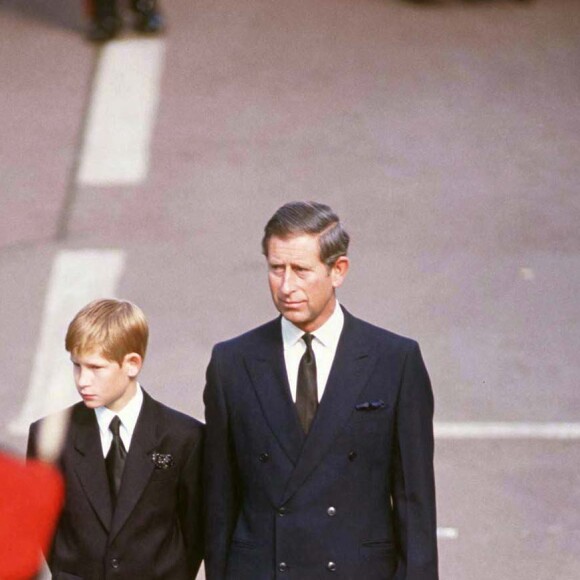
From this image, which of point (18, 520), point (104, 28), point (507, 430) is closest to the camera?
point (18, 520)

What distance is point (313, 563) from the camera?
15.3 ft

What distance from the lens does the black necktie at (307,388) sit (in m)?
4.68

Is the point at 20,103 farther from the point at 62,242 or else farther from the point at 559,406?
the point at 559,406

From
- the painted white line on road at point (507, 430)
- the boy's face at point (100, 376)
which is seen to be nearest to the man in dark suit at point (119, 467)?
the boy's face at point (100, 376)

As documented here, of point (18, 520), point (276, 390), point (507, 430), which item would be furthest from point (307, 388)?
point (507, 430)

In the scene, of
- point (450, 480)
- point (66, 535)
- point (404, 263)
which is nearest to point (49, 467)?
point (66, 535)

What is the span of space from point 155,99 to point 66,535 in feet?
26.3

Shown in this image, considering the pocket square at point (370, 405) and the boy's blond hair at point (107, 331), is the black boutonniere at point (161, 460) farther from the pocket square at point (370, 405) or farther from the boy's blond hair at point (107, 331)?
the pocket square at point (370, 405)

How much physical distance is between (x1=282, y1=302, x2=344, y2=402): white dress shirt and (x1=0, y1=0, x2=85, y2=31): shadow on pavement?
1008cm

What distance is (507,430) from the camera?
7.77 meters

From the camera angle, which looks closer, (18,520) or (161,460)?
(18,520)

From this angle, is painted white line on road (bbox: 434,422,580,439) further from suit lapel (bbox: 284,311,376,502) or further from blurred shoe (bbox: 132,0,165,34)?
blurred shoe (bbox: 132,0,165,34)

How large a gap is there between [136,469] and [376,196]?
6.09 meters

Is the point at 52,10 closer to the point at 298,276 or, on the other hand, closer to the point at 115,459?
the point at 115,459
